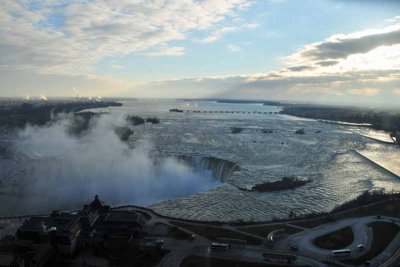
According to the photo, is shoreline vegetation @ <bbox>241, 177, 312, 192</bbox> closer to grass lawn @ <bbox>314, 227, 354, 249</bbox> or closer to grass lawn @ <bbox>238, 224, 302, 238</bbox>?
grass lawn @ <bbox>238, 224, 302, 238</bbox>

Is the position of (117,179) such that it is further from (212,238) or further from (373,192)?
(373,192)

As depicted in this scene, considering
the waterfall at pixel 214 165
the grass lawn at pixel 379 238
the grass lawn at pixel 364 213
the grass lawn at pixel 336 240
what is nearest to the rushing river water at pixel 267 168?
the waterfall at pixel 214 165

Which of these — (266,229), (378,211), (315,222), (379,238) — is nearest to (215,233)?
(266,229)

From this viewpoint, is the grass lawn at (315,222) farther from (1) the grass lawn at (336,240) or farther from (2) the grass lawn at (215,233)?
(2) the grass lawn at (215,233)

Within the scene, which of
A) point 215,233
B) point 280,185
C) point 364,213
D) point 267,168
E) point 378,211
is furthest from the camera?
point 267,168

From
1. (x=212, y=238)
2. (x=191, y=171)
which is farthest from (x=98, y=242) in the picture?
(x=191, y=171)

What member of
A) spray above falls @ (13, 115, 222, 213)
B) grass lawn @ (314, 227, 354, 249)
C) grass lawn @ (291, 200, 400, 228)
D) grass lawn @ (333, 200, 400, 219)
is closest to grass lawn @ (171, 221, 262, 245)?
grass lawn @ (314, 227, 354, 249)

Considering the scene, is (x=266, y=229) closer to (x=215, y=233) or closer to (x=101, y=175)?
(x=215, y=233)
